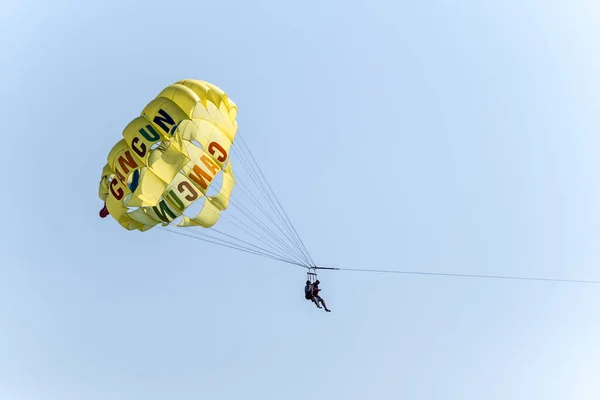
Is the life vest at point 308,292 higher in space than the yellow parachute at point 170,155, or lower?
lower

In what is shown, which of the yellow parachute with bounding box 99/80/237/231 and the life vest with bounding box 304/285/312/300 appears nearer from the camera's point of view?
the yellow parachute with bounding box 99/80/237/231

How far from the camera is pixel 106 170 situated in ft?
109

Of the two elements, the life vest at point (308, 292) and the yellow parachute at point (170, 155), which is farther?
the life vest at point (308, 292)

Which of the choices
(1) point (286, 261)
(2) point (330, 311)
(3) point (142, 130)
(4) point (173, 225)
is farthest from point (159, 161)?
(2) point (330, 311)

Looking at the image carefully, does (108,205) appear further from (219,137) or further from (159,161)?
(219,137)

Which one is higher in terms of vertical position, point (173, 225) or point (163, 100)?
point (163, 100)

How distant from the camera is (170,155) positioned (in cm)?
3166

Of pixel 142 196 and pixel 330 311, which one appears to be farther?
pixel 330 311

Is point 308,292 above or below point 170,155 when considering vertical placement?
below

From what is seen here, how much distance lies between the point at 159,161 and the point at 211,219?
4112 mm

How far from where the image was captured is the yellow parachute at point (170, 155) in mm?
30594

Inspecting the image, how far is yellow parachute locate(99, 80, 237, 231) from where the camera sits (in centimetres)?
3059

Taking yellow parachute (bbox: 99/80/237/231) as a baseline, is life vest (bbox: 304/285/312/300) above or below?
below

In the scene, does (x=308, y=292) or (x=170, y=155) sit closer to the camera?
(x=170, y=155)
